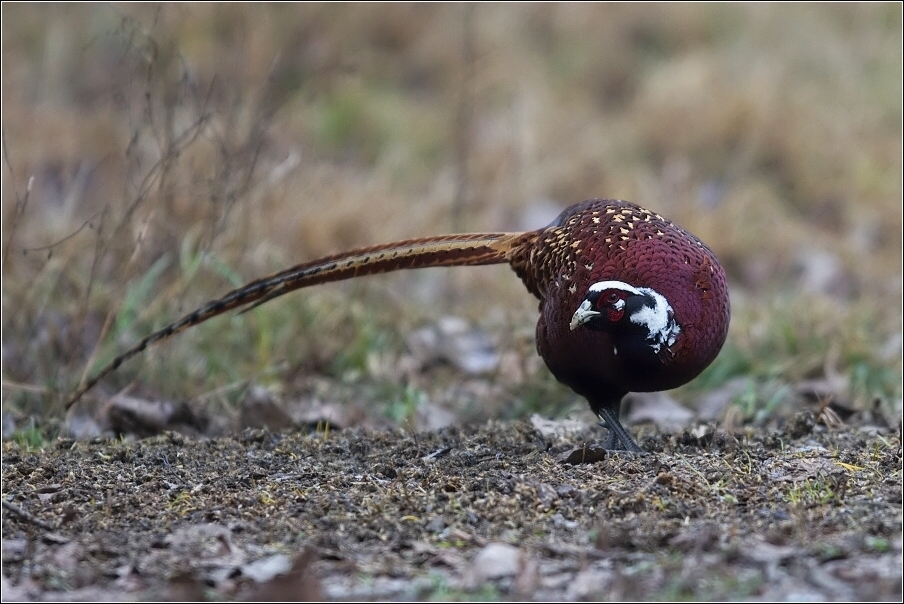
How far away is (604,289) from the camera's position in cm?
433

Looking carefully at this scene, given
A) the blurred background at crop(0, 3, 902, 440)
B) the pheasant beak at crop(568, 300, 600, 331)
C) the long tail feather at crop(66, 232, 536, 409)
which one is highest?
the blurred background at crop(0, 3, 902, 440)

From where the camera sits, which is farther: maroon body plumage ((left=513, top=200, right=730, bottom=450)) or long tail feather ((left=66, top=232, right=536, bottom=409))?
long tail feather ((left=66, top=232, right=536, bottom=409))

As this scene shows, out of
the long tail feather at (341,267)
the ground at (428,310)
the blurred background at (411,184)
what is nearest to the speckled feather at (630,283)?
the ground at (428,310)

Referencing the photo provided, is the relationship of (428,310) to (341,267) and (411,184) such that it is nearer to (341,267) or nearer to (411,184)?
(411,184)

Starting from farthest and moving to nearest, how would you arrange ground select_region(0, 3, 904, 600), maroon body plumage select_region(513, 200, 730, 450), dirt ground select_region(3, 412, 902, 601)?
maroon body plumage select_region(513, 200, 730, 450) → ground select_region(0, 3, 904, 600) → dirt ground select_region(3, 412, 902, 601)

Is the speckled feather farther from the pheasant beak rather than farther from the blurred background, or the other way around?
the blurred background

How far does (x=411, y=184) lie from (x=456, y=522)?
691 cm

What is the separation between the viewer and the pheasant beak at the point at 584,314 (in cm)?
433

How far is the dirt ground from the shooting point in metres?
3.10

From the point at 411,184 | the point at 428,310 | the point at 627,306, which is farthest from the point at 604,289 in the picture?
the point at 411,184

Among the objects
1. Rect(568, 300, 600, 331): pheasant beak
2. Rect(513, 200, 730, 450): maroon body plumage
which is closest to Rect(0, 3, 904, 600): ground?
Rect(513, 200, 730, 450): maroon body plumage

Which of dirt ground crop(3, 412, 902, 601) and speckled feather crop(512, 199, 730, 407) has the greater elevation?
speckled feather crop(512, 199, 730, 407)

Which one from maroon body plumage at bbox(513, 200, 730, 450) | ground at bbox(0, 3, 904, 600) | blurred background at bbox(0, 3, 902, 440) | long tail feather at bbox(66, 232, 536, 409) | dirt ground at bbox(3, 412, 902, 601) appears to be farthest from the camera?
blurred background at bbox(0, 3, 902, 440)

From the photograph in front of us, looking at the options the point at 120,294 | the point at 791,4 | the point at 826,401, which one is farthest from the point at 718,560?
the point at 791,4
